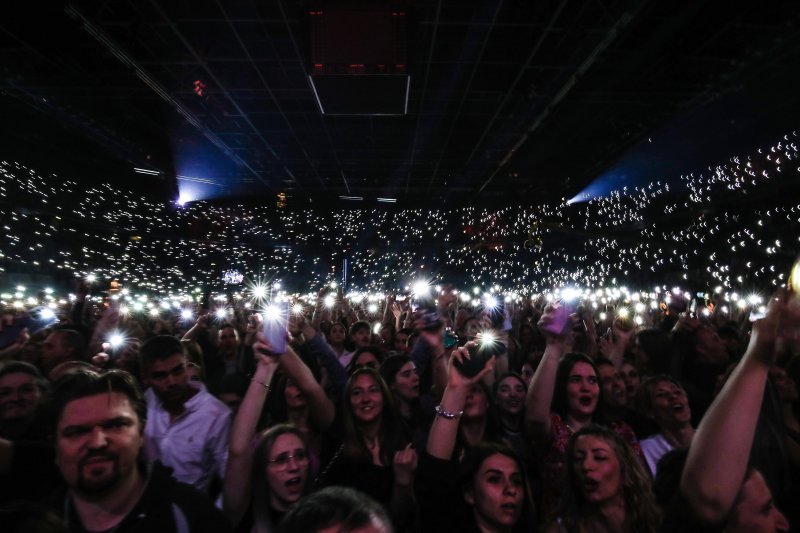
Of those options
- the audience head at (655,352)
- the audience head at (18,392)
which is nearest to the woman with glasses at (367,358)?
the audience head at (18,392)

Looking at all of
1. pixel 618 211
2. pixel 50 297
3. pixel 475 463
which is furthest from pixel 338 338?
pixel 618 211

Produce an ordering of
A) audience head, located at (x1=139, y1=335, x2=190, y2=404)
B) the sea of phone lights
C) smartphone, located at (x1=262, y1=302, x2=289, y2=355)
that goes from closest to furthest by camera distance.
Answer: smartphone, located at (x1=262, y1=302, x2=289, y2=355), audience head, located at (x1=139, y1=335, x2=190, y2=404), the sea of phone lights

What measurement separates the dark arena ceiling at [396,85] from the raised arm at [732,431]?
3827 mm

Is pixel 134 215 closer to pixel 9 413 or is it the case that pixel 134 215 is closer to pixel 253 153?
pixel 253 153

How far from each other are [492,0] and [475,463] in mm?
5324

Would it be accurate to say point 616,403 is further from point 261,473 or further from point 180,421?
point 180,421

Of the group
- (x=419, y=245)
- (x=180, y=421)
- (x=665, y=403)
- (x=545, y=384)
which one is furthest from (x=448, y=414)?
(x=419, y=245)

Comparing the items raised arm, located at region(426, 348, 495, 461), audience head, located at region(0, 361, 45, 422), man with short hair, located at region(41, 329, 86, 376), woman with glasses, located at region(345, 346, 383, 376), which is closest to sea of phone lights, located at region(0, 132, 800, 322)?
woman with glasses, located at region(345, 346, 383, 376)

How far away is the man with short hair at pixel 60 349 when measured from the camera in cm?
431

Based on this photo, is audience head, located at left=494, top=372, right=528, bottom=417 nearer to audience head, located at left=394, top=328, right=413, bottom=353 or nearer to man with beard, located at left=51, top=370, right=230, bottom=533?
man with beard, located at left=51, top=370, right=230, bottom=533

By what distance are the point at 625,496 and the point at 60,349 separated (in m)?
4.03

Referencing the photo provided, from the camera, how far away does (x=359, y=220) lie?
18.3 m

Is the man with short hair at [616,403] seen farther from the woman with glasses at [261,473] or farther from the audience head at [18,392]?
the audience head at [18,392]

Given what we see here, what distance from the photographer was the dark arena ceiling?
6305mm
